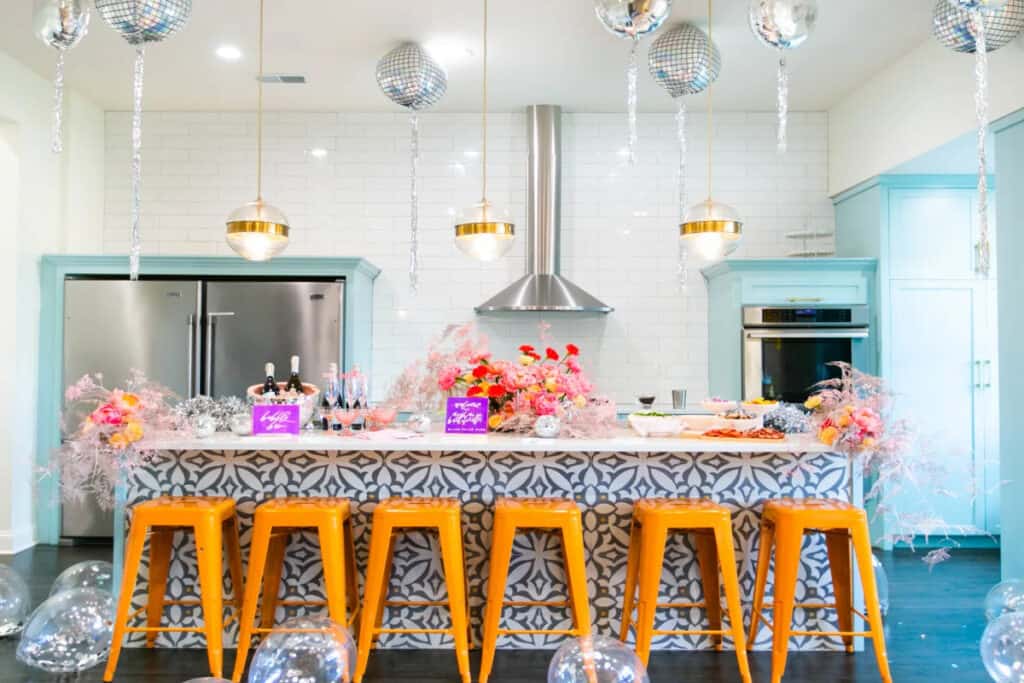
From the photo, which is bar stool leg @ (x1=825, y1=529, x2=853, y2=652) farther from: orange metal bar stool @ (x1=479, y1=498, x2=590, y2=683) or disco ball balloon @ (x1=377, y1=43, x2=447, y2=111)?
disco ball balloon @ (x1=377, y1=43, x2=447, y2=111)

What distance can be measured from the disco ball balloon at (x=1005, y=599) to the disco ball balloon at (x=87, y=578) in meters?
3.65

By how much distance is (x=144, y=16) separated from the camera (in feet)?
10.0

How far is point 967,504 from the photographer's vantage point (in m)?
4.96

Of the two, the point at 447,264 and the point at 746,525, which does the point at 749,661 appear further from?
the point at 447,264

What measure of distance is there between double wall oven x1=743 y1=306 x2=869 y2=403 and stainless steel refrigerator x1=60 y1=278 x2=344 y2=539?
8.63 feet

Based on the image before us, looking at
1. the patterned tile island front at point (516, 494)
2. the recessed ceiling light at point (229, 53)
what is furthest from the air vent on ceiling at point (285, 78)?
the patterned tile island front at point (516, 494)

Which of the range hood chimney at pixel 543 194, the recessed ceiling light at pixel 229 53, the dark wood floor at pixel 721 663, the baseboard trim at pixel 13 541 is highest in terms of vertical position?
the recessed ceiling light at pixel 229 53

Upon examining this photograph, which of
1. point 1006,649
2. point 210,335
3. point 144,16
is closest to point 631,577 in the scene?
point 1006,649

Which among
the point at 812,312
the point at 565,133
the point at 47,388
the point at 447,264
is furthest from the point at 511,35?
the point at 47,388

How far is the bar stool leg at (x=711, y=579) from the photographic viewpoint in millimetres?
3150

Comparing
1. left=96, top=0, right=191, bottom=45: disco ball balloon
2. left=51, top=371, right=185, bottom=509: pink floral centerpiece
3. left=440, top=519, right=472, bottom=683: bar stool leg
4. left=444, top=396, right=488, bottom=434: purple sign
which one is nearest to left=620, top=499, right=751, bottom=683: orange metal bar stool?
left=440, top=519, right=472, bottom=683: bar stool leg

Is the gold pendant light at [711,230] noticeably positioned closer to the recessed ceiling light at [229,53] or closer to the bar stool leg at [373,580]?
the bar stool leg at [373,580]

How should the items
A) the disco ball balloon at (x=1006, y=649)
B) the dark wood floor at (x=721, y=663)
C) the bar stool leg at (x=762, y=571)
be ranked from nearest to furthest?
the disco ball balloon at (x=1006, y=649) → the dark wood floor at (x=721, y=663) → the bar stool leg at (x=762, y=571)

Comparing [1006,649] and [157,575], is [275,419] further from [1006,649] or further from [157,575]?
[1006,649]
